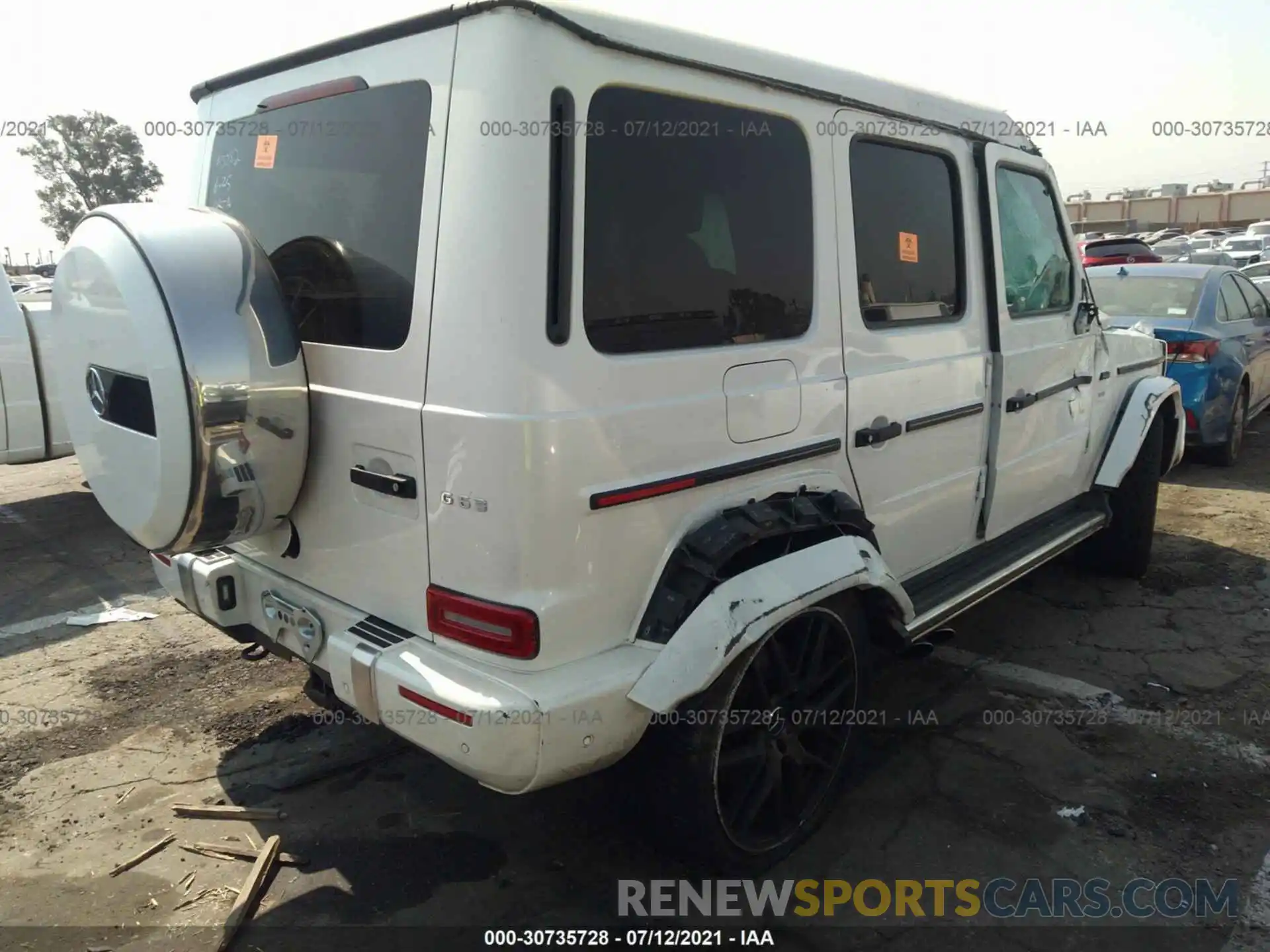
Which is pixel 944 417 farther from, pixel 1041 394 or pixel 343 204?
pixel 343 204

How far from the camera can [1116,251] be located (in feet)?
51.4

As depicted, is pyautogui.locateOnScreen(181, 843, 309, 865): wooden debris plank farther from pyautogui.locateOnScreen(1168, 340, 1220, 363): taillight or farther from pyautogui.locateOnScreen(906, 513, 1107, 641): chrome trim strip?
pyautogui.locateOnScreen(1168, 340, 1220, 363): taillight

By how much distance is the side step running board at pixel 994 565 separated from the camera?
10.5ft

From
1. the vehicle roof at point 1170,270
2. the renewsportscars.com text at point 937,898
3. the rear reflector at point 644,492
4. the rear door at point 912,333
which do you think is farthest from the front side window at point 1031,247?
the vehicle roof at point 1170,270

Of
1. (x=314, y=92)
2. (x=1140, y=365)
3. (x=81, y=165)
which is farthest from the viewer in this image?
(x=81, y=165)

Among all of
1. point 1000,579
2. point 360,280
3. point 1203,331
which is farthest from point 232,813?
point 1203,331

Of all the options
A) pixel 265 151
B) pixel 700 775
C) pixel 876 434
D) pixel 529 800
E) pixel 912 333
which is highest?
pixel 265 151

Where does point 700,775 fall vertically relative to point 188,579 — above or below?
below

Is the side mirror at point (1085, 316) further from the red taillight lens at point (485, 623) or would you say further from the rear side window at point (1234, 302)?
the rear side window at point (1234, 302)

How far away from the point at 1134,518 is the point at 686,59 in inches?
156

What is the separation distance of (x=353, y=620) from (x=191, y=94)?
1.92 meters

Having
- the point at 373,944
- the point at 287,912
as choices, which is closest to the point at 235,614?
the point at 287,912

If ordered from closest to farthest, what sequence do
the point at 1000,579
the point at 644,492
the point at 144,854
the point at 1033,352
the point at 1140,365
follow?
1. the point at 644,492
2. the point at 144,854
3. the point at 1000,579
4. the point at 1033,352
5. the point at 1140,365

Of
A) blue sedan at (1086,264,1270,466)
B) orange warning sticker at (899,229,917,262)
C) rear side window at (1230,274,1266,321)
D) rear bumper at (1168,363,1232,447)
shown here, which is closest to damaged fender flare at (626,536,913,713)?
orange warning sticker at (899,229,917,262)
